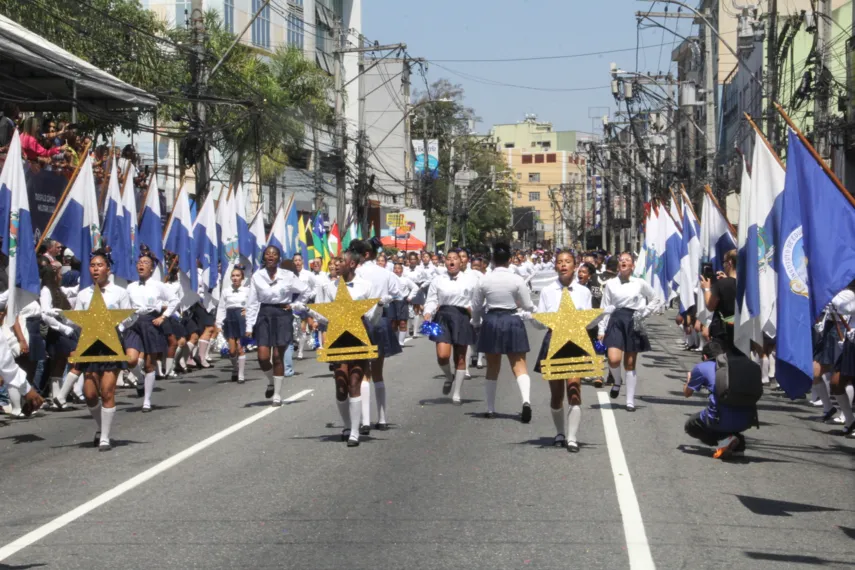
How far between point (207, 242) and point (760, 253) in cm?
1334

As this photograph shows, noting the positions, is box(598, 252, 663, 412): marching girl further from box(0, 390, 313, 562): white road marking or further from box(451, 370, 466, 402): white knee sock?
box(0, 390, 313, 562): white road marking

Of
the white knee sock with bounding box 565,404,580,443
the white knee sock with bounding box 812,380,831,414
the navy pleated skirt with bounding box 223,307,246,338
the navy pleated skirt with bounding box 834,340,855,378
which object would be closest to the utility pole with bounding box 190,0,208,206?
the navy pleated skirt with bounding box 223,307,246,338

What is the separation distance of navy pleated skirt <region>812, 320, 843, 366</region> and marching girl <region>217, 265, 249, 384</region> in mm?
9057

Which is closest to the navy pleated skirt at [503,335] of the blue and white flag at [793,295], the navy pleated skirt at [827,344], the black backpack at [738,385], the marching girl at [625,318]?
the marching girl at [625,318]

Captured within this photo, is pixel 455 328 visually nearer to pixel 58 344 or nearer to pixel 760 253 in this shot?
pixel 58 344

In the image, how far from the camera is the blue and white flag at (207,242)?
883 inches

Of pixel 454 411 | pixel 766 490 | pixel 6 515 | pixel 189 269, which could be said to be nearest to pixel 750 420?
pixel 766 490

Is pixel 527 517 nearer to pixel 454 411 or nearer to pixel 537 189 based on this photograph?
pixel 454 411

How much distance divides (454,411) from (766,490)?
5657 mm

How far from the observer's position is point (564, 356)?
11.5 m

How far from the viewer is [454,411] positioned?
580 inches

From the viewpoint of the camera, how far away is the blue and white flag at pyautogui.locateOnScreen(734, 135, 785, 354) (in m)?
11.0

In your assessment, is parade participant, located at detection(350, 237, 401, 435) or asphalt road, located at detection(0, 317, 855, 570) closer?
asphalt road, located at detection(0, 317, 855, 570)

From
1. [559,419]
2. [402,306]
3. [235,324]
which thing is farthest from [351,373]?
[402,306]
